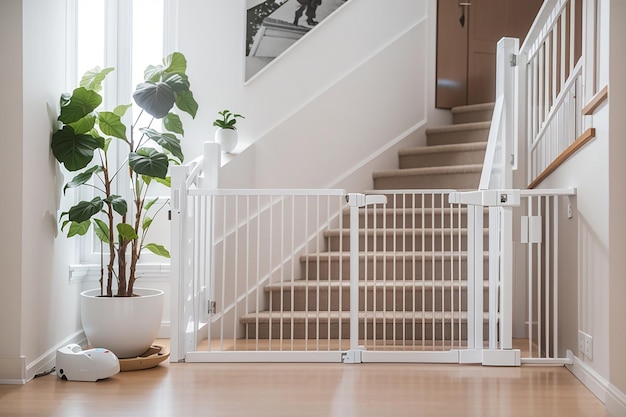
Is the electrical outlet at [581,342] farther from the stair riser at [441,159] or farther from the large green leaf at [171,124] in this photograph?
the large green leaf at [171,124]

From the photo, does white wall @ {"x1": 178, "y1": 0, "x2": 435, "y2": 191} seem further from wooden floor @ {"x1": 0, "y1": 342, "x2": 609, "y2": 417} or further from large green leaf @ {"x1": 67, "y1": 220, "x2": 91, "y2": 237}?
wooden floor @ {"x1": 0, "y1": 342, "x2": 609, "y2": 417}

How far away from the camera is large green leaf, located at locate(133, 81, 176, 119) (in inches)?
164

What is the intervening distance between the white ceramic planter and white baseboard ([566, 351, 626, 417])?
2.20 meters

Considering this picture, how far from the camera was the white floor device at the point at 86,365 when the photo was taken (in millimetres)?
3453

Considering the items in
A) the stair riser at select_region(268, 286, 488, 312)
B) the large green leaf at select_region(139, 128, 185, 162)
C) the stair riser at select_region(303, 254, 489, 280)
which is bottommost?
the stair riser at select_region(268, 286, 488, 312)

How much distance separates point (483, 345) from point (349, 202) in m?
1.16

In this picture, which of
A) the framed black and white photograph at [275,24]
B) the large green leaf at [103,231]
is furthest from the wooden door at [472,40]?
the large green leaf at [103,231]

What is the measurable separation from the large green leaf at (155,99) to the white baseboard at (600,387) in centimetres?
256

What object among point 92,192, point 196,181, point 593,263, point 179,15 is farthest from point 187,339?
point 179,15

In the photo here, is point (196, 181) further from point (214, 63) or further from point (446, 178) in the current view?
point (446, 178)

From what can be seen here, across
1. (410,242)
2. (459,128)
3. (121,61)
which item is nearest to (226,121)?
(121,61)

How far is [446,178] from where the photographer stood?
5438mm

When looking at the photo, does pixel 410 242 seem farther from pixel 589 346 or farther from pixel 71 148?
pixel 71 148
